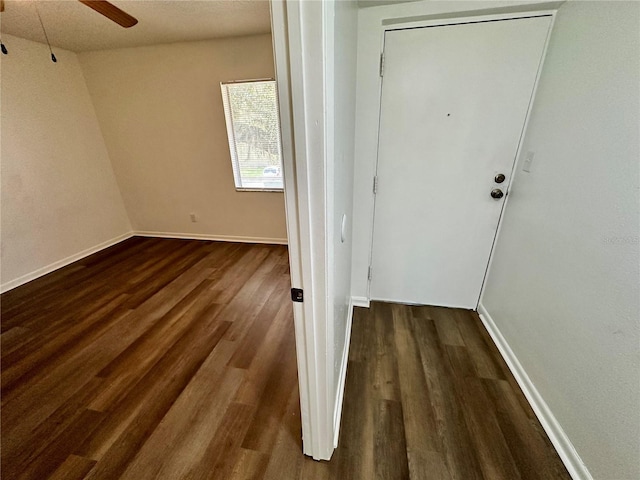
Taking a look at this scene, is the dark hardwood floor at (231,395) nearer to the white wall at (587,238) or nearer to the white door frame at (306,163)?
the white wall at (587,238)

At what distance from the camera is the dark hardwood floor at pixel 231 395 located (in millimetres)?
1135

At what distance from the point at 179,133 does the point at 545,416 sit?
3982 millimetres

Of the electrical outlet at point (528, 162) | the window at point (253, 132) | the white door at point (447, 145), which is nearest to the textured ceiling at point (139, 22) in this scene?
the window at point (253, 132)

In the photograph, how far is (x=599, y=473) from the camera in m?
0.99

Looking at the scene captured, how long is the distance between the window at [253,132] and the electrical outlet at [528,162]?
2110mm

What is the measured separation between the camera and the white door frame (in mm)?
523

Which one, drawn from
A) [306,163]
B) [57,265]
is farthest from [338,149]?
[57,265]

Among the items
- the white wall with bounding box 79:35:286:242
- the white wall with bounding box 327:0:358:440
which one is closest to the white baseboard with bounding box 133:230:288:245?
the white wall with bounding box 79:35:286:242

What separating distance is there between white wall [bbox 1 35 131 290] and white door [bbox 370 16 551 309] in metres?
3.43

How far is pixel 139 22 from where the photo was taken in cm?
217

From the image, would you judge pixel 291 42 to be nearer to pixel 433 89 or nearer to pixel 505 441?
pixel 433 89

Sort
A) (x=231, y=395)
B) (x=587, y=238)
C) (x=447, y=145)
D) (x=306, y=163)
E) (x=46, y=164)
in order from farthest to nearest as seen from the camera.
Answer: (x=46, y=164), (x=447, y=145), (x=231, y=395), (x=587, y=238), (x=306, y=163)

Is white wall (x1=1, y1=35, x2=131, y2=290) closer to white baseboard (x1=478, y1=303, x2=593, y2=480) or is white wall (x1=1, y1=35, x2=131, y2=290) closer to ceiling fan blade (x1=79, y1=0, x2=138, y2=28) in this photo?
ceiling fan blade (x1=79, y1=0, x2=138, y2=28)

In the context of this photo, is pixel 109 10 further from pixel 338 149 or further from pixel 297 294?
pixel 297 294
